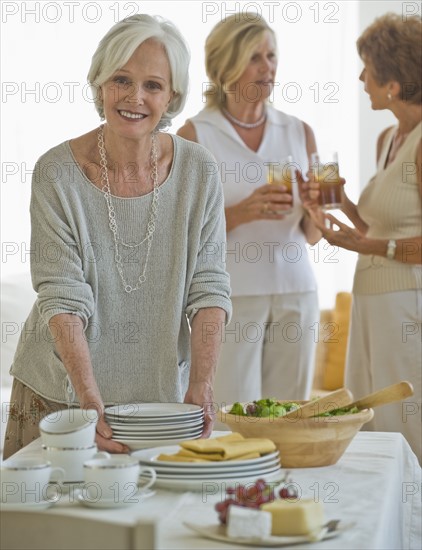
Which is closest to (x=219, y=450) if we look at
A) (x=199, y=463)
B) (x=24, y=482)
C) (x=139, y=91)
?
(x=199, y=463)

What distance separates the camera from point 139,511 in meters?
1.29

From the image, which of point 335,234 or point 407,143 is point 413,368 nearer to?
point 335,234

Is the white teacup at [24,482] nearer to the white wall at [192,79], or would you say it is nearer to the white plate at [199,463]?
the white plate at [199,463]

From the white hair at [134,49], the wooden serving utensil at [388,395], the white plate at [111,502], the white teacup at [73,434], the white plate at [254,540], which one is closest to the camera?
the white plate at [254,540]

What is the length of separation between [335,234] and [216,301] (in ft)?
3.40

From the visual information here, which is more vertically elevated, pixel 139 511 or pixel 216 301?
pixel 216 301

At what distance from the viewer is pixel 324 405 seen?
1595 millimetres

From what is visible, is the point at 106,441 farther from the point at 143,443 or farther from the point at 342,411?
the point at 342,411

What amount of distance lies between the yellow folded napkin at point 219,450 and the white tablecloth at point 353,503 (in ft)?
0.18

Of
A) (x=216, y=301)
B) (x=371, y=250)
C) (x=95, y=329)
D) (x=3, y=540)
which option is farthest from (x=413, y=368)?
(x=3, y=540)

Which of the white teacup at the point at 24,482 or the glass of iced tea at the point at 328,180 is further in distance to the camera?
the glass of iced tea at the point at 328,180

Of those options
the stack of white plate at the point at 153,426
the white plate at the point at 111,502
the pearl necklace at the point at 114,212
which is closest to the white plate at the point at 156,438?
the stack of white plate at the point at 153,426

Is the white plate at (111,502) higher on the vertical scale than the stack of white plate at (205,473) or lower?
lower

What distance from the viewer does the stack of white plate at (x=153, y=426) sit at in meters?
1.59
